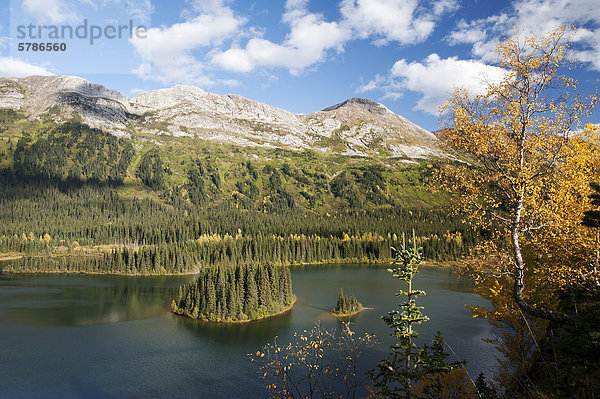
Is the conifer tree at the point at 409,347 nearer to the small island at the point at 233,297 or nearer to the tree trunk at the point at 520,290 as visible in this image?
the tree trunk at the point at 520,290

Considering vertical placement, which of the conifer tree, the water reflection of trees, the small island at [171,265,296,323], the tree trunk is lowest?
the water reflection of trees

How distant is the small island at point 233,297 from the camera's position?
8988cm

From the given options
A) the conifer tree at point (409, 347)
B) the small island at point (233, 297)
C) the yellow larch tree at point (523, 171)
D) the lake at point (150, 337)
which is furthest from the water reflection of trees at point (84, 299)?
the yellow larch tree at point (523, 171)

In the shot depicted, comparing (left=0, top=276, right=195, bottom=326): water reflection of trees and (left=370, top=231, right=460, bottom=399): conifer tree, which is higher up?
(left=370, top=231, right=460, bottom=399): conifer tree

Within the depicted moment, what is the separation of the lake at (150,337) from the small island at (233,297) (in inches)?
158

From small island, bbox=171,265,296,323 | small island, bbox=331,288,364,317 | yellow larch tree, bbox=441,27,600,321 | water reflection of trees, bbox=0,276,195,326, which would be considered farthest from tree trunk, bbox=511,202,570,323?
water reflection of trees, bbox=0,276,195,326

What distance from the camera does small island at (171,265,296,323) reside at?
89.9 meters

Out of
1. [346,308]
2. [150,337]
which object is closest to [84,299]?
[150,337]

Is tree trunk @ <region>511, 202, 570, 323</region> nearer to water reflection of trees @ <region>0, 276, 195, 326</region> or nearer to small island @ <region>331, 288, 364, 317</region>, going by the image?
small island @ <region>331, 288, 364, 317</region>

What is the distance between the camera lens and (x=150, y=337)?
75688 mm

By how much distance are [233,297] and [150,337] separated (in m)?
21.2

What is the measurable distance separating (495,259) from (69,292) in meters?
137

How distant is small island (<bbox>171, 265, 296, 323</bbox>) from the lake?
4.00 meters

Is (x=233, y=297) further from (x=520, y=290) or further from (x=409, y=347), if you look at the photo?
(x=520, y=290)
